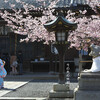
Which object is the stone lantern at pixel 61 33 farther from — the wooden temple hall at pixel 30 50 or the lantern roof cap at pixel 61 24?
the wooden temple hall at pixel 30 50

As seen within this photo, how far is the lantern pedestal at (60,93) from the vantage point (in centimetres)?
912

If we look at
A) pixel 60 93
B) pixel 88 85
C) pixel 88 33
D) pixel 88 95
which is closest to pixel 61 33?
pixel 60 93

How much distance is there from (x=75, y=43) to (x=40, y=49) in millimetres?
6929

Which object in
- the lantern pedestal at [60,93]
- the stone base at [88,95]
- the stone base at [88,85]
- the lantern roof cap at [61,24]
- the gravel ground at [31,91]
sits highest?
the lantern roof cap at [61,24]

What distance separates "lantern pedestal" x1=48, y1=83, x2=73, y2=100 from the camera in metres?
9.12

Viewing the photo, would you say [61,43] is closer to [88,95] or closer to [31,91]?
[88,95]

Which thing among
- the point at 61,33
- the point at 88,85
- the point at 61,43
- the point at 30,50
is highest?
the point at 61,33

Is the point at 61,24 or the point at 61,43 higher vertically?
the point at 61,24

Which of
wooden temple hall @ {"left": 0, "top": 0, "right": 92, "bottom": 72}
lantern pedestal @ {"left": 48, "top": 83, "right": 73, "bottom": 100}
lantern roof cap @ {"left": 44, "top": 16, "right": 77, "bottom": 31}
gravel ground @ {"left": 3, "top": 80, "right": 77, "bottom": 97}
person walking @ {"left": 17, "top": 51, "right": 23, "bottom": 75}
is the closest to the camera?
lantern pedestal @ {"left": 48, "top": 83, "right": 73, "bottom": 100}

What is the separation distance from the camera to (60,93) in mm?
9148

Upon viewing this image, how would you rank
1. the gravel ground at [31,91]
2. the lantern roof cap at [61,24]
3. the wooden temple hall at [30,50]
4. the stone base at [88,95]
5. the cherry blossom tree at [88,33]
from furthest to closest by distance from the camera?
the wooden temple hall at [30,50] → the cherry blossom tree at [88,33] → the gravel ground at [31,91] → the lantern roof cap at [61,24] → the stone base at [88,95]

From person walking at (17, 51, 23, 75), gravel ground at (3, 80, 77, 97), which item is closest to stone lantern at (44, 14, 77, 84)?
gravel ground at (3, 80, 77, 97)

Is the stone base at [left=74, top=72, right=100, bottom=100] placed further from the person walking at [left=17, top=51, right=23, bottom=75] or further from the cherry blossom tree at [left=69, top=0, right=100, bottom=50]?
the person walking at [left=17, top=51, right=23, bottom=75]

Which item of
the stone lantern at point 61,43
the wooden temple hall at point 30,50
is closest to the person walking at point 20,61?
the wooden temple hall at point 30,50
